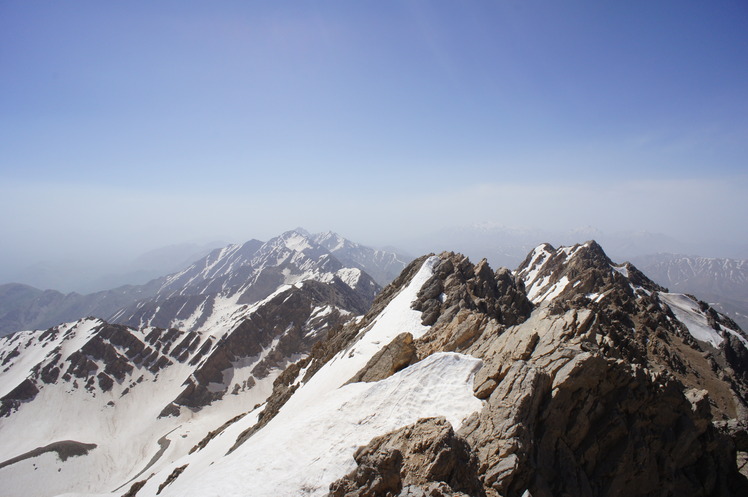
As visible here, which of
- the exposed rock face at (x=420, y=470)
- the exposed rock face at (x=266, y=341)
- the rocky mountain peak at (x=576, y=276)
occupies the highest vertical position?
the exposed rock face at (x=420, y=470)

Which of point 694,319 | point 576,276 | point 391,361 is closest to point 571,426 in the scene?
point 391,361

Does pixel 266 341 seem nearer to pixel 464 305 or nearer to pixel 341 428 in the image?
pixel 464 305

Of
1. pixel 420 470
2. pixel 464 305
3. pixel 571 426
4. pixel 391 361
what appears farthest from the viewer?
pixel 464 305

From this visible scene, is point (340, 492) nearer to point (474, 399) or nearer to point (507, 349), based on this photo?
point (474, 399)

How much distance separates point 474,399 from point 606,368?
6482 millimetres

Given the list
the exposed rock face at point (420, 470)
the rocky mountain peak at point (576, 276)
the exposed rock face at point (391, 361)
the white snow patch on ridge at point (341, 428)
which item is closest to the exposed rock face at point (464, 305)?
the exposed rock face at point (391, 361)

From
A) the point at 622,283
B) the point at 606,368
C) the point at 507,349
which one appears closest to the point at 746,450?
the point at 606,368

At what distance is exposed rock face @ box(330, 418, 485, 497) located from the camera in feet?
37.9

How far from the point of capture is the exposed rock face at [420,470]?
11.5 m

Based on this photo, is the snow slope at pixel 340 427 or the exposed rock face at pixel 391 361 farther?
the exposed rock face at pixel 391 361

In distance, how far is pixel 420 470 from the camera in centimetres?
1177

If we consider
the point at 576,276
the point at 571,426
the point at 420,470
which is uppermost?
the point at 420,470

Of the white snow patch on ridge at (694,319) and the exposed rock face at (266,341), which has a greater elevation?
the white snow patch on ridge at (694,319)

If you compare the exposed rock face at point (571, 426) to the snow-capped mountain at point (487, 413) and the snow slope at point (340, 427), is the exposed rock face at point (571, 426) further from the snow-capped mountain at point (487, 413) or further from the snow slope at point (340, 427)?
the snow slope at point (340, 427)
